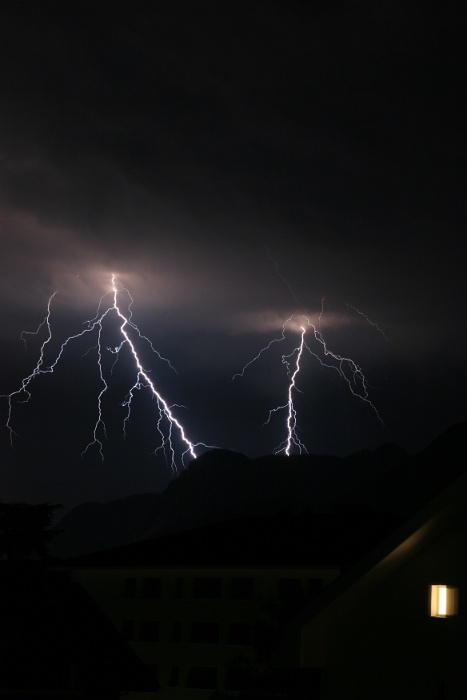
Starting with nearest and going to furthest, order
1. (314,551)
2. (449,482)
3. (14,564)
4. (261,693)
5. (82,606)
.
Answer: (449,482) < (261,693) < (314,551) < (82,606) < (14,564)

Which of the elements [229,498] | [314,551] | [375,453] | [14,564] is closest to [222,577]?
[314,551]

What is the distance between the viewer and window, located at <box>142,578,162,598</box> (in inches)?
1339

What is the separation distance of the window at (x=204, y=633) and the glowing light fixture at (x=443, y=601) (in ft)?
90.2

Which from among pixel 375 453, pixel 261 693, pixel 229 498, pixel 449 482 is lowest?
pixel 261 693

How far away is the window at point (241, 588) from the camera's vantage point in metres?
31.7

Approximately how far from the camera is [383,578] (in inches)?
248

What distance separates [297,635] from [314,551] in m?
25.6

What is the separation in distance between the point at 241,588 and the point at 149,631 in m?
4.59

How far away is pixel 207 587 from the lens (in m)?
32.8

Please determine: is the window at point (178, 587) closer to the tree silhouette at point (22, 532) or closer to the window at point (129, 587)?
the window at point (129, 587)

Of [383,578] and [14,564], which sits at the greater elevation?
[14,564]

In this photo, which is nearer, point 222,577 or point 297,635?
point 297,635

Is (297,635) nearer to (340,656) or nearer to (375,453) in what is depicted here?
(340,656)

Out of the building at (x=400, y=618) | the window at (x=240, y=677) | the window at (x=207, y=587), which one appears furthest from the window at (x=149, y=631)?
the building at (x=400, y=618)
